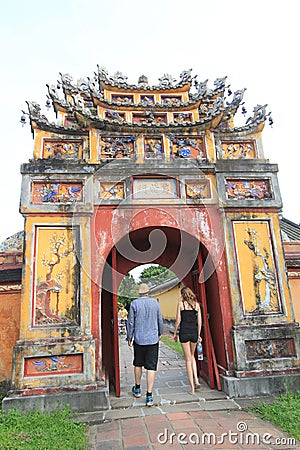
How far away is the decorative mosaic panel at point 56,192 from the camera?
5.59 meters

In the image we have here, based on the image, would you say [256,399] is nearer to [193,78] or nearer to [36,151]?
[36,151]

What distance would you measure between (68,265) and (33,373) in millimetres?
1687

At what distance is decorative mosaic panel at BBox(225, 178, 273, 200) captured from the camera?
6.01m

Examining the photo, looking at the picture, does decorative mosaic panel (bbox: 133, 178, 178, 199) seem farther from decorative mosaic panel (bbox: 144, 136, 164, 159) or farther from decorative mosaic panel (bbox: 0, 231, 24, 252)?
decorative mosaic panel (bbox: 0, 231, 24, 252)

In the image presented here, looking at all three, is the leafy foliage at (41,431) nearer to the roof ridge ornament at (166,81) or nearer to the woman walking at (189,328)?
the woman walking at (189,328)

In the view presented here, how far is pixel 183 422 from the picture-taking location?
12.9ft

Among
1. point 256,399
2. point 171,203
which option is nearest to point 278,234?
point 171,203

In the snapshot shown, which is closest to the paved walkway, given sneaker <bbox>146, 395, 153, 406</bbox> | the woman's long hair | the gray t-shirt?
sneaker <bbox>146, 395, 153, 406</bbox>

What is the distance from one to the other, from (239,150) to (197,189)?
133cm

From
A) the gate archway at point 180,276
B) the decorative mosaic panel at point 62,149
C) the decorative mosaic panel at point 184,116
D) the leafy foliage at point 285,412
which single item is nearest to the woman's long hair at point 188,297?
the gate archway at point 180,276

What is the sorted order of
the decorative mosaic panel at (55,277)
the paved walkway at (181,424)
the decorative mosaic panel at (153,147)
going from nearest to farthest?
the paved walkway at (181,424)
the decorative mosaic panel at (55,277)
the decorative mosaic panel at (153,147)

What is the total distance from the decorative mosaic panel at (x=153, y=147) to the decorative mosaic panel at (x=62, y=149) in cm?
129

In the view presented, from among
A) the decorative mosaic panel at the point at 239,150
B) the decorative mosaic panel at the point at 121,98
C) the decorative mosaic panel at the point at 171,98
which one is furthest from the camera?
the decorative mosaic panel at the point at 171,98

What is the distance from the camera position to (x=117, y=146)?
20.6 ft
